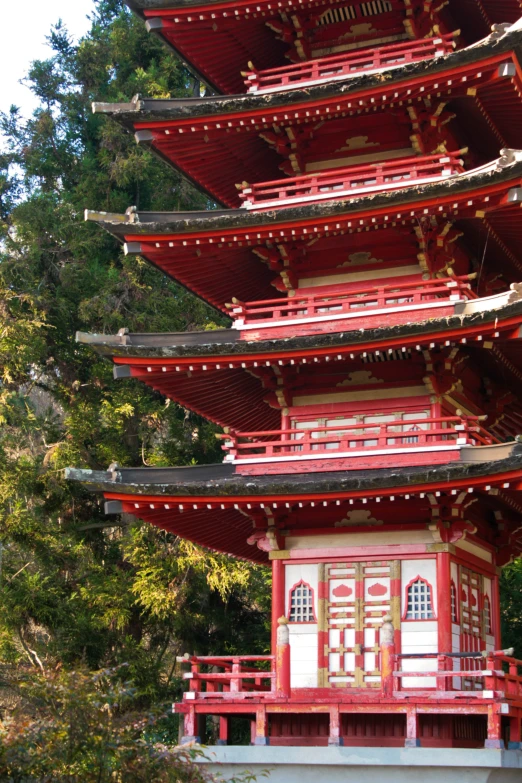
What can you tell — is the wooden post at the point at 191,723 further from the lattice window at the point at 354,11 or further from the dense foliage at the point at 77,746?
the lattice window at the point at 354,11

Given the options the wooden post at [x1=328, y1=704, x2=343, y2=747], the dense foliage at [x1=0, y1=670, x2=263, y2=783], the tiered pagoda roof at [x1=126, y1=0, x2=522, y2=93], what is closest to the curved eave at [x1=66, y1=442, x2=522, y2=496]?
the wooden post at [x1=328, y1=704, x2=343, y2=747]

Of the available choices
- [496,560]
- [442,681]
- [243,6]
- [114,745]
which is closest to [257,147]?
[243,6]

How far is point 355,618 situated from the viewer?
19.0 m

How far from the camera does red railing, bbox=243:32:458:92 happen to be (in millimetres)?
21188

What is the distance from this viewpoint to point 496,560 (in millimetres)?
22156

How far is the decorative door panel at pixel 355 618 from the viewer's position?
1870 cm

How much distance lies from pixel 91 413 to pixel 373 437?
17864mm

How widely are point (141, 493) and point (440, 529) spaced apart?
17.8 ft

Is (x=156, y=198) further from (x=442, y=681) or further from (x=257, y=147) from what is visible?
(x=442, y=681)

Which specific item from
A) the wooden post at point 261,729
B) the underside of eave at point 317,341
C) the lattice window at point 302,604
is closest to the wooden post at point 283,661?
the wooden post at point 261,729

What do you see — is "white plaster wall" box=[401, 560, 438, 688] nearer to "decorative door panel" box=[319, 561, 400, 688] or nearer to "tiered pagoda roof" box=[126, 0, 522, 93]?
"decorative door panel" box=[319, 561, 400, 688]

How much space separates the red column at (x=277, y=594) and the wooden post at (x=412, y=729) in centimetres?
324

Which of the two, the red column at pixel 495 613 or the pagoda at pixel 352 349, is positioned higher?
the pagoda at pixel 352 349

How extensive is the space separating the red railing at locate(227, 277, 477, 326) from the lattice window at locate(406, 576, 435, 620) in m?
5.17
